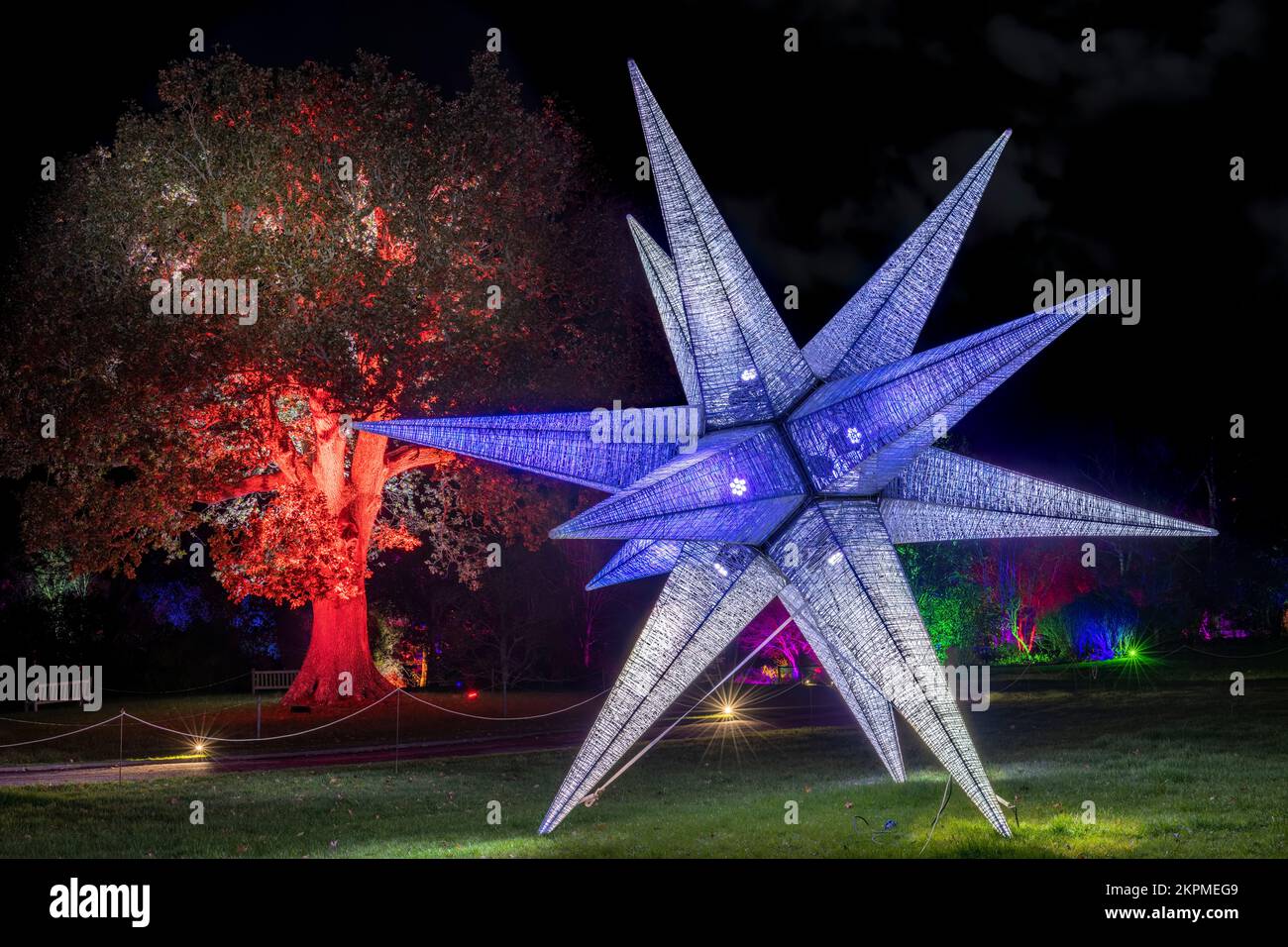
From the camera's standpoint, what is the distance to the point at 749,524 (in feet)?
32.9

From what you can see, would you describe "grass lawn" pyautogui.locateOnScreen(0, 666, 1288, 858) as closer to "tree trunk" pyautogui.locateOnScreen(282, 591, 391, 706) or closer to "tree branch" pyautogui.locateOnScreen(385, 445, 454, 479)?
"tree trunk" pyautogui.locateOnScreen(282, 591, 391, 706)

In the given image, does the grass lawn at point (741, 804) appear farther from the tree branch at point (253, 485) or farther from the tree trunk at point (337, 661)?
the tree branch at point (253, 485)

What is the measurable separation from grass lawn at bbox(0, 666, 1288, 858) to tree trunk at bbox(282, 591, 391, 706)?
887cm

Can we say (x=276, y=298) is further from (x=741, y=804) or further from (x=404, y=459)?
(x=741, y=804)

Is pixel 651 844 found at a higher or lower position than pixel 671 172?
lower

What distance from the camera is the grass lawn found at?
11.1 metres

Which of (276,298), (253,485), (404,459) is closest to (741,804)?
(276,298)

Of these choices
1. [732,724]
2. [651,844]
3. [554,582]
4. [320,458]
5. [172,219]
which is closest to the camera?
[651,844]

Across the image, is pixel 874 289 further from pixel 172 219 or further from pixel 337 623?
pixel 337 623

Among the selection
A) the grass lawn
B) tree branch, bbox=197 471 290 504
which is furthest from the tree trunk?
the grass lawn

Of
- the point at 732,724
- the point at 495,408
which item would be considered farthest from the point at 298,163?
the point at 732,724

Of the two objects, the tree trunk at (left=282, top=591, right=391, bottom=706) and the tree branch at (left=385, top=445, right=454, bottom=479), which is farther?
the tree branch at (left=385, top=445, right=454, bottom=479)

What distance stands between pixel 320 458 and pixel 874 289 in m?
19.7

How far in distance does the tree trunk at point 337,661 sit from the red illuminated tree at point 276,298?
1.79 m
